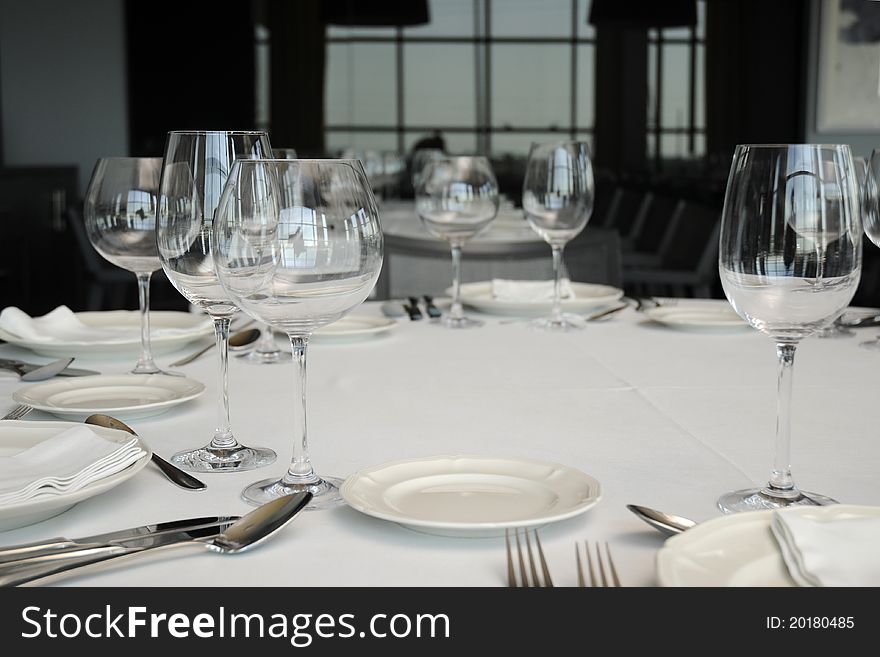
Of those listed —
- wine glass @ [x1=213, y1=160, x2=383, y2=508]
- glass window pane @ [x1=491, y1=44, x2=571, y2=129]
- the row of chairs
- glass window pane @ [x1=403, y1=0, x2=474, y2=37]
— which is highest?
glass window pane @ [x1=403, y1=0, x2=474, y2=37]

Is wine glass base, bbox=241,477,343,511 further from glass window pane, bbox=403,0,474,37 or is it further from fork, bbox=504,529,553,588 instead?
glass window pane, bbox=403,0,474,37

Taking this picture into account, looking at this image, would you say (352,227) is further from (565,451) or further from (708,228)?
(708,228)

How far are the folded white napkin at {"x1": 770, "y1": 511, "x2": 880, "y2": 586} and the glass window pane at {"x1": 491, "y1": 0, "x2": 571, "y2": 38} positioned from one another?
6022 millimetres

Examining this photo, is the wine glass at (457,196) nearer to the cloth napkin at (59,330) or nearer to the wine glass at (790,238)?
the cloth napkin at (59,330)

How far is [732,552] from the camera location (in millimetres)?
628

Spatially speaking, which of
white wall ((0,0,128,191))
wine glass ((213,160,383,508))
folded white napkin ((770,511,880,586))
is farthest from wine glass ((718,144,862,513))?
white wall ((0,0,128,191))

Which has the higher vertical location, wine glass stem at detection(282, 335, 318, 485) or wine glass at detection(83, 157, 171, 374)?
wine glass at detection(83, 157, 171, 374)

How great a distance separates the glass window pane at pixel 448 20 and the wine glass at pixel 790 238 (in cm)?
588

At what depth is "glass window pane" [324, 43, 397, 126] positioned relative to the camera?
21.0 feet

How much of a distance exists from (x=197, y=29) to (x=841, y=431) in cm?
601

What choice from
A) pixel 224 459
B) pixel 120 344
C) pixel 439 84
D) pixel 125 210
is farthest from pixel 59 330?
pixel 439 84

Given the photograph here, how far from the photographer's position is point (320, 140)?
6.56 m

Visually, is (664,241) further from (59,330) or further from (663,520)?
(663,520)

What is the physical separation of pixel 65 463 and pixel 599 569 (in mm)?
403
